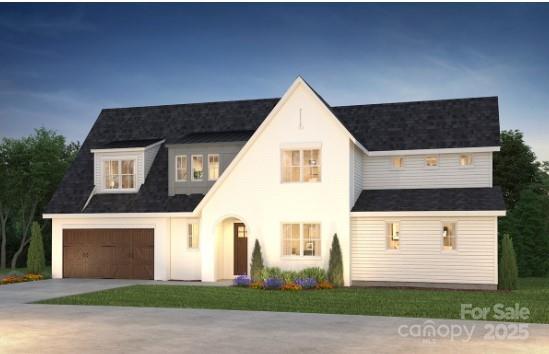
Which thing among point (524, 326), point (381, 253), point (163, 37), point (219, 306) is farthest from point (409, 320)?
point (163, 37)

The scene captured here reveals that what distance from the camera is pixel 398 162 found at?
27.2m

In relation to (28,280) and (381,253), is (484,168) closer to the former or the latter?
(381,253)

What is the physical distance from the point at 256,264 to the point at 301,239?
6.90 feet

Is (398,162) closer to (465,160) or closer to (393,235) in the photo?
(465,160)

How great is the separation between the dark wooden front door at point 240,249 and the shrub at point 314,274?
4.02 meters

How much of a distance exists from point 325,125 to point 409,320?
11.4 meters

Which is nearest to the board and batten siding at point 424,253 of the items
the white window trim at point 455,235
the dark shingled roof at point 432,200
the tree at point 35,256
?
the white window trim at point 455,235

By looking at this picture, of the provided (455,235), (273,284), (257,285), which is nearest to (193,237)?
(257,285)

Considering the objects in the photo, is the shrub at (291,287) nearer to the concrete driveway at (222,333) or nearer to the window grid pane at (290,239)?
the window grid pane at (290,239)

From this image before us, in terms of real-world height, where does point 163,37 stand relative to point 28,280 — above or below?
above

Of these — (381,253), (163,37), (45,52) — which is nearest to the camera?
(381,253)

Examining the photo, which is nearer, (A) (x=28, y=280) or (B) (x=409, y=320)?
(B) (x=409, y=320)

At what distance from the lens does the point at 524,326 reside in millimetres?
14859

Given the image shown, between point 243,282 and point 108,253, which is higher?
point 108,253
